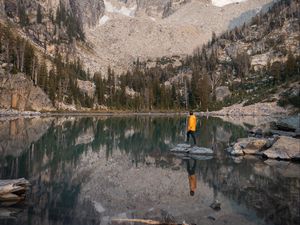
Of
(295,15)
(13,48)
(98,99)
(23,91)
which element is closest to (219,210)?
(23,91)

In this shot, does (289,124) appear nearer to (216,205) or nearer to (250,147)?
(250,147)

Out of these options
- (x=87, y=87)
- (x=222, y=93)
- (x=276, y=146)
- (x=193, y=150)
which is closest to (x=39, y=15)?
(x=87, y=87)

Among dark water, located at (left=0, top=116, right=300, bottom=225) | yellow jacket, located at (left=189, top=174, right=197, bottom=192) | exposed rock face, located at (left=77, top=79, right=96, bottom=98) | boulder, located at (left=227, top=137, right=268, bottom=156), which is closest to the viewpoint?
dark water, located at (left=0, top=116, right=300, bottom=225)

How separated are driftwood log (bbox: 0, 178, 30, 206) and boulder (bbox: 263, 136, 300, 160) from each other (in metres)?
16.9

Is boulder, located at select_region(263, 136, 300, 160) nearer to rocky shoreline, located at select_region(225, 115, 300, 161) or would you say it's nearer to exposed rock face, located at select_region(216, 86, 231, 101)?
rocky shoreline, located at select_region(225, 115, 300, 161)

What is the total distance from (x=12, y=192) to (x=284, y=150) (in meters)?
18.1

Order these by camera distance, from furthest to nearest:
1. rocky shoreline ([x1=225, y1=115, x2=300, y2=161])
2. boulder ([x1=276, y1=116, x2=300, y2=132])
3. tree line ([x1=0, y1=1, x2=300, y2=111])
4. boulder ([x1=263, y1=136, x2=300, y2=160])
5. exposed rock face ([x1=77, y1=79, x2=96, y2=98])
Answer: exposed rock face ([x1=77, y1=79, x2=96, y2=98]) < tree line ([x1=0, y1=1, x2=300, y2=111]) < boulder ([x1=276, y1=116, x2=300, y2=132]) < rocky shoreline ([x1=225, y1=115, x2=300, y2=161]) < boulder ([x1=263, y1=136, x2=300, y2=160])

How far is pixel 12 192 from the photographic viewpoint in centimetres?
1297

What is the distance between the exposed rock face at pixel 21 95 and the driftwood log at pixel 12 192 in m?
84.5

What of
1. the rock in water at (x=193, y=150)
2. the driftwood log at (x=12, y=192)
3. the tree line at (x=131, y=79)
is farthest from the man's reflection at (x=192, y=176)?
the tree line at (x=131, y=79)

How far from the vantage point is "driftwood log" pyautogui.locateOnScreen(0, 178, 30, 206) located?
1266 centimetres

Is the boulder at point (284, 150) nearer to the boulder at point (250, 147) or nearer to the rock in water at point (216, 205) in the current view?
the boulder at point (250, 147)

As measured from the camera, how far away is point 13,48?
11294 centimetres

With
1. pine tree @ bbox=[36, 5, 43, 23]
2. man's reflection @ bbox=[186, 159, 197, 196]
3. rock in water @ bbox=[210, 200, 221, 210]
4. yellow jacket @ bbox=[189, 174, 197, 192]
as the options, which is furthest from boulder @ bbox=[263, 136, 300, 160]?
pine tree @ bbox=[36, 5, 43, 23]
